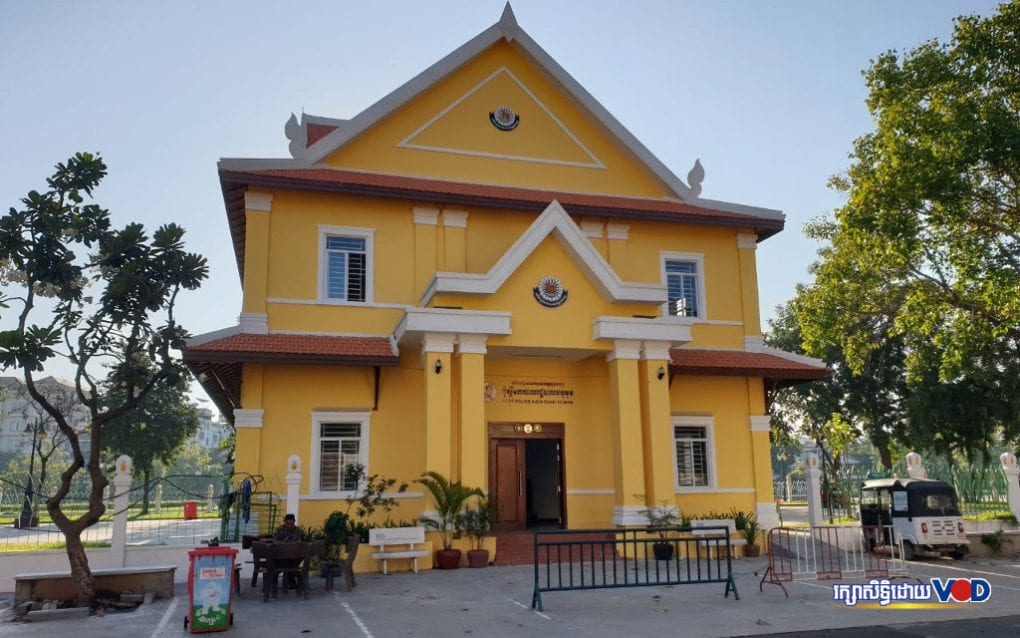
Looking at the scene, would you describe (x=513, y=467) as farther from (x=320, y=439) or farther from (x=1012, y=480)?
(x=1012, y=480)

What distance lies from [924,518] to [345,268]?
13169 millimetres

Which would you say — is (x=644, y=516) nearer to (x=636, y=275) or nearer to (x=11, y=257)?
(x=636, y=275)

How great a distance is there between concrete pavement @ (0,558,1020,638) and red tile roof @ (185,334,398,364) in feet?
13.6

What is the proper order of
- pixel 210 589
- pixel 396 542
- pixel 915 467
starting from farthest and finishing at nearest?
pixel 915 467
pixel 396 542
pixel 210 589

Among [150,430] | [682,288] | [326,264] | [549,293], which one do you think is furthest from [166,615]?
[150,430]

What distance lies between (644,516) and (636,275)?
19.6 ft

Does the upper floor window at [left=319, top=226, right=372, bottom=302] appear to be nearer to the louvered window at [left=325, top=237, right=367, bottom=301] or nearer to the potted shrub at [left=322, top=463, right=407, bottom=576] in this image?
the louvered window at [left=325, top=237, right=367, bottom=301]

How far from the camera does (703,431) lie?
61.6 ft

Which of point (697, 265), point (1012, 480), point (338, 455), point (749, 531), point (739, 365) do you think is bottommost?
point (749, 531)

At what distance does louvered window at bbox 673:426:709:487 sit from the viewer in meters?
18.4

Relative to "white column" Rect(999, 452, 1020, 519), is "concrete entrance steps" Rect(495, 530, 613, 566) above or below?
below

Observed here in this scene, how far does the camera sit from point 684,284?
19.8 m

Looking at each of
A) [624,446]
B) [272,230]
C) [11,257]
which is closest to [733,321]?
[624,446]

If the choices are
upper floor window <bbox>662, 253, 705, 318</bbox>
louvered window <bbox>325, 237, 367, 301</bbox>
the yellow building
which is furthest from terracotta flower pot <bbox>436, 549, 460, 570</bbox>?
upper floor window <bbox>662, 253, 705, 318</bbox>
